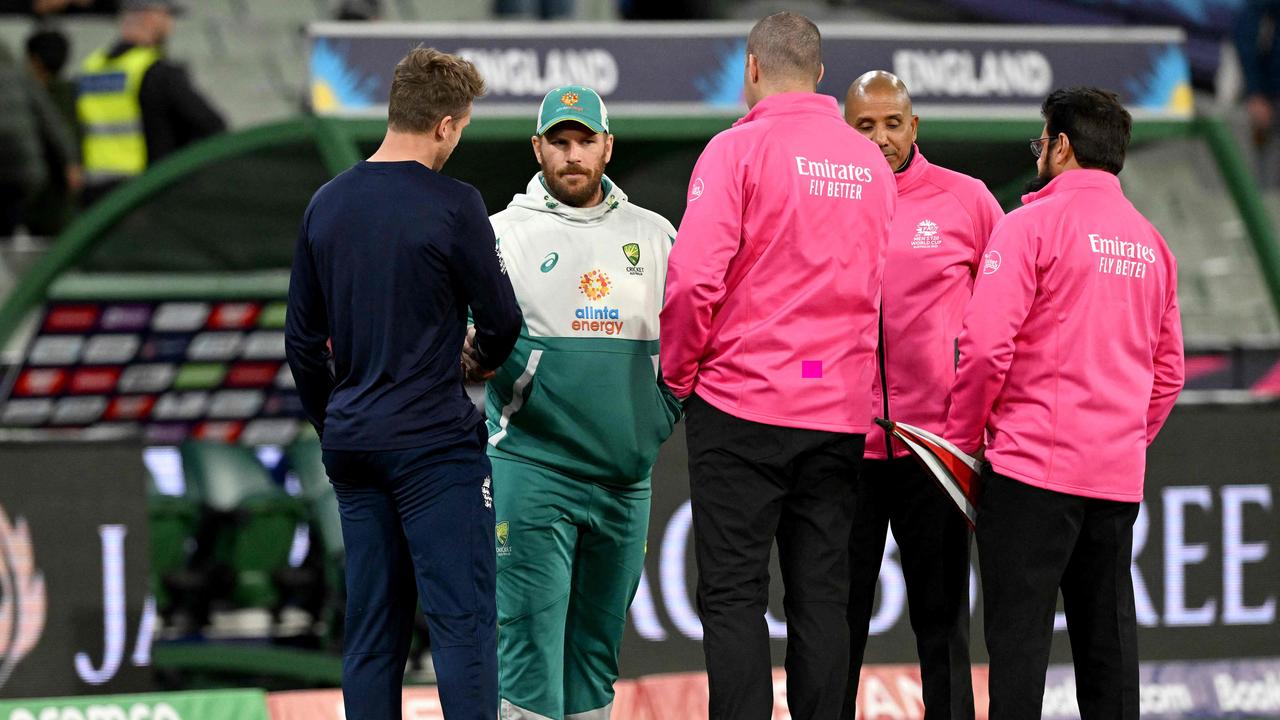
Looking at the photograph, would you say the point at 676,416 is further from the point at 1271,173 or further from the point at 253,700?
the point at 1271,173

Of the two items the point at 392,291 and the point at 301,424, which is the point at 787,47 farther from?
the point at 301,424

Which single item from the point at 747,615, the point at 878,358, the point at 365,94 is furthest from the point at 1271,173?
the point at 747,615

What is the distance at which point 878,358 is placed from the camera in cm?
537

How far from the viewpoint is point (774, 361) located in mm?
4781

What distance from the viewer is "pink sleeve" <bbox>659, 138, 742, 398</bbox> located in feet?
15.4

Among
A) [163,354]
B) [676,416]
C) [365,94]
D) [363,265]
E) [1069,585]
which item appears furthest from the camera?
[163,354]

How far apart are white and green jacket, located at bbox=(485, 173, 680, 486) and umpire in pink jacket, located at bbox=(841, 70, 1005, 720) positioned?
660mm

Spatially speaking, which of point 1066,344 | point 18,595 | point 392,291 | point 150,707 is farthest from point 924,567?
point 18,595

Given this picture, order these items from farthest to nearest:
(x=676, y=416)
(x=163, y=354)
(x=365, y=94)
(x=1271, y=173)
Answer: (x=1271, y=173)
(x=163, y=354)
(x=365, y=94)
(x=676, y=416)

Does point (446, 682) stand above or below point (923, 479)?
below

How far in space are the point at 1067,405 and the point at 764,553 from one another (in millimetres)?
899

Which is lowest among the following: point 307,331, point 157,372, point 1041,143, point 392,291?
point 157,372

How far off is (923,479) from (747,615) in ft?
2.69

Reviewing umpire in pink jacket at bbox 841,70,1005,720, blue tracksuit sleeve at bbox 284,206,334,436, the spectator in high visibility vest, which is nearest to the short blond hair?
blue tracksuit sleeve at bbox 284,206,334,436
